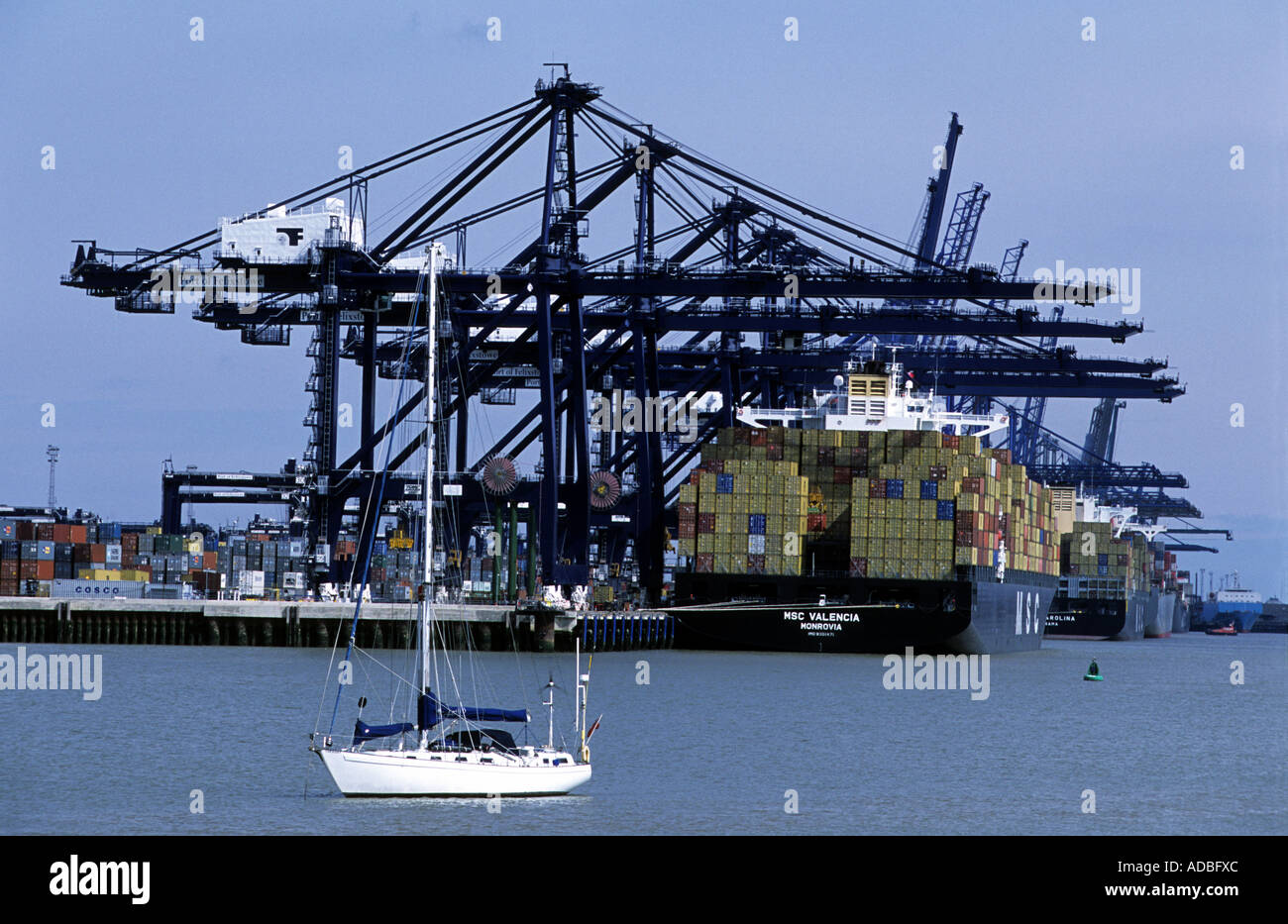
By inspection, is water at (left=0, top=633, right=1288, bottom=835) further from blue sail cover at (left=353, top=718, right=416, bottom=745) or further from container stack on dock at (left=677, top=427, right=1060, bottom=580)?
container stack on dock at (left=677, top=427, right=1060, bottom=580)

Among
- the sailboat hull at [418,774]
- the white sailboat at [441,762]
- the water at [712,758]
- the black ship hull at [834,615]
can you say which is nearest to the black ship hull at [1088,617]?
the black ship hull at [834,615]

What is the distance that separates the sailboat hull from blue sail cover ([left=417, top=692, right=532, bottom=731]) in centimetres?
54

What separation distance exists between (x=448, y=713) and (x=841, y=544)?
44.6 meters

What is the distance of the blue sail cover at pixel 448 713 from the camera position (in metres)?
27.6

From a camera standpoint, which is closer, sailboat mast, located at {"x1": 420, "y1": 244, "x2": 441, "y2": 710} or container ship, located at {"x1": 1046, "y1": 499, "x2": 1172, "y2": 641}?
sailboat mast, located at {"x1": 420, "y1": 244, "x2": 441, "y2": 710}

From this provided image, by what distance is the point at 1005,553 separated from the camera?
7631 centimetres

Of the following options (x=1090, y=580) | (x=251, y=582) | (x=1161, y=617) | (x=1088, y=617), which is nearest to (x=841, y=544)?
(x=251, y=582)

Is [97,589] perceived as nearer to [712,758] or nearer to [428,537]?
[712,758]

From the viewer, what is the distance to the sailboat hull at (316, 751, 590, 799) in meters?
27.3

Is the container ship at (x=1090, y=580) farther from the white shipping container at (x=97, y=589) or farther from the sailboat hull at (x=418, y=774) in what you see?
the sailboat hull at (x=418, y=774)

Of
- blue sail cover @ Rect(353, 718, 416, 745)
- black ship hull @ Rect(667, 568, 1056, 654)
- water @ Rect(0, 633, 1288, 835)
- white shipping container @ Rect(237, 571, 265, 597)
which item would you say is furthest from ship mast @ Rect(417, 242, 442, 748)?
white shipping container @ Rect(237, 571, 265, 597)

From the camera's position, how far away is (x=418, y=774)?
27328 millimetres
